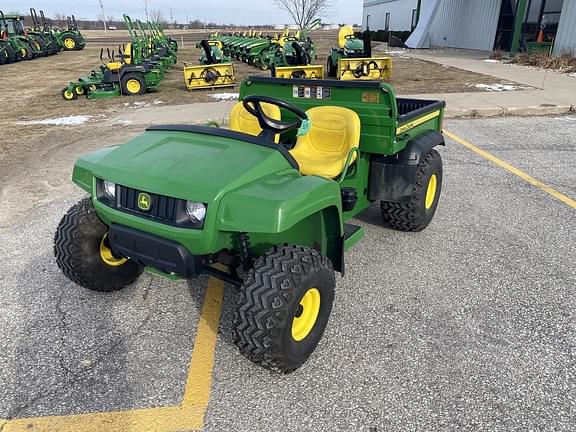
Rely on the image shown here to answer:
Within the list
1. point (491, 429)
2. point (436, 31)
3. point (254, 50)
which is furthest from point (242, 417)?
point (436, 31)

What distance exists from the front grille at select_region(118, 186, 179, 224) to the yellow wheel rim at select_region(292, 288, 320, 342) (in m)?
0.81

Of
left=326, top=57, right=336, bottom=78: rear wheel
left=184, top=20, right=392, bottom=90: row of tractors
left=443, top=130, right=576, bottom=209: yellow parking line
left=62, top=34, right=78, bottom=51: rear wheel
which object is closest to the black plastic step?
left=443, top=130, right=576, bottom=209: yellow parking line

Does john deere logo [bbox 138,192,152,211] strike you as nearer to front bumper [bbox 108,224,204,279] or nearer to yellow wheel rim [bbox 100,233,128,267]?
front bumper [bbox 108,224,204,279]

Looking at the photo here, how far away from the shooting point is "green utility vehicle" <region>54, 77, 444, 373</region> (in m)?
2.13

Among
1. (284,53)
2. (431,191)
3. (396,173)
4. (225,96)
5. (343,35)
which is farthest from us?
(284,53)

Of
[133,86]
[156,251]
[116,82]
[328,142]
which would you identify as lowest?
[133,86]

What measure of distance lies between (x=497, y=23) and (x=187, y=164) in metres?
24.3

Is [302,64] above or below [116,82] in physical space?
above

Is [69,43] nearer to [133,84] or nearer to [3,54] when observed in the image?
[3,54]

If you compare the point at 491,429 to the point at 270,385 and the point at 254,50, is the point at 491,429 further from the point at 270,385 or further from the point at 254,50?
the point at 254,50

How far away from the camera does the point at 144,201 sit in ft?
7.45

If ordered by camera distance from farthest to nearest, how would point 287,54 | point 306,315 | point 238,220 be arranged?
point 287,54 < point 306,315 < point 238,220

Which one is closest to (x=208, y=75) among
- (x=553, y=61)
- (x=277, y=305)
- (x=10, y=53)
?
(x=277, y=305)

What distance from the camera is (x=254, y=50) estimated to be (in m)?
17.5
